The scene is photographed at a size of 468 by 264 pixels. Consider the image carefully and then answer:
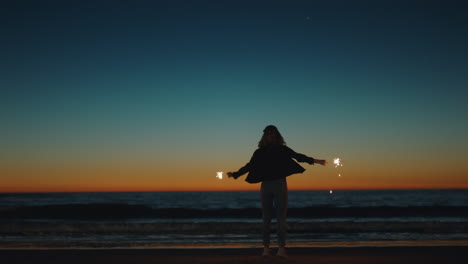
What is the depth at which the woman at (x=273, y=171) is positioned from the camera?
6832 millimetres

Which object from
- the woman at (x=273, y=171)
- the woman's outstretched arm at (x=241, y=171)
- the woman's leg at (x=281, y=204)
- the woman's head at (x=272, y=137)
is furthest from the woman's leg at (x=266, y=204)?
the woman's head at (x=272, y=137)

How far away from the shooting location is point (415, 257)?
6.94 m

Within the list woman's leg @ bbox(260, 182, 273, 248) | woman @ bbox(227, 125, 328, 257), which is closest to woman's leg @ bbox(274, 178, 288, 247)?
woman @ bbox(227, 125, 328, 257)

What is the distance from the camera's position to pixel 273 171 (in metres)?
6.86

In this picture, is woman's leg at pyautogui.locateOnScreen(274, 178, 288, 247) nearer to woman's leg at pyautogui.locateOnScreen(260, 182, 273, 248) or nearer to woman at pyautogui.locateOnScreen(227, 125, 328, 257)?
woman at pyautogui.locateOnScreen(227, 125, 328, 257)

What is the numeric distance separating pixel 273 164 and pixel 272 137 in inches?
16.1

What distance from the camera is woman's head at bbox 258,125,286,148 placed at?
700 cm

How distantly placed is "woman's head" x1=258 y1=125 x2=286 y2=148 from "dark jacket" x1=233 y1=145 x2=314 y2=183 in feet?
0.20

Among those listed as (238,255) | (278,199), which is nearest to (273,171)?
(278,199)

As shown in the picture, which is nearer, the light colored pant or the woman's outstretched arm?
the light colored pant

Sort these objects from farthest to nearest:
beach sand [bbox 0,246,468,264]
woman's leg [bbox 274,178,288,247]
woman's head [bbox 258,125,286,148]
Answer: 1. woman's head [bbox 258,125,286,148]
2. woman's leg [bbox 274,178,288,247]
3. beach sand [bbox 0,246,468,264]

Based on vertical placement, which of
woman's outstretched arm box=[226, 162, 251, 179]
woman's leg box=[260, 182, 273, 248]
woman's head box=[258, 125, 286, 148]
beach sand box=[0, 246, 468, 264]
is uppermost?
woman's head box=[258, 125, 286, 148]

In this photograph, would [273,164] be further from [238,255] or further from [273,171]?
[238,255]

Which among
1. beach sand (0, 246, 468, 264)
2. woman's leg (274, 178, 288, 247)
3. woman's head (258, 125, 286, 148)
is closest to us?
beach sand (0, 246, 468, 264)
